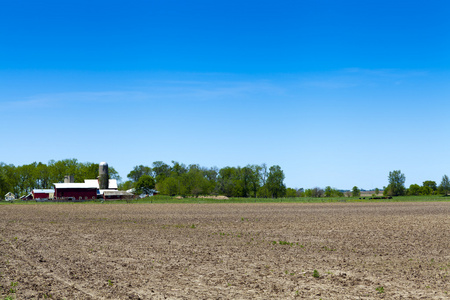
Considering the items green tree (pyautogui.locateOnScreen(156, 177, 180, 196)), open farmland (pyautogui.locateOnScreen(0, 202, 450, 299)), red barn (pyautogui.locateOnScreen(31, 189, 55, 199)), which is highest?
green tree (pyautogui.locateOnScreen(156, 177, 180, 196))

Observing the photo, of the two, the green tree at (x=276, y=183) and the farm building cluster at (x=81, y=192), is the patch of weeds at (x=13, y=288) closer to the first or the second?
the farm building cluster at (x=81, y=192)

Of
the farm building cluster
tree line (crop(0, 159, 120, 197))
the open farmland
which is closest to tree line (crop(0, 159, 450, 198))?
tree line (crop(0, 159, 120, 197))

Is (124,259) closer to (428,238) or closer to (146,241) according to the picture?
(146,241)

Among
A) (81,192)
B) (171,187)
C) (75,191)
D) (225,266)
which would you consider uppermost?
(171,187)

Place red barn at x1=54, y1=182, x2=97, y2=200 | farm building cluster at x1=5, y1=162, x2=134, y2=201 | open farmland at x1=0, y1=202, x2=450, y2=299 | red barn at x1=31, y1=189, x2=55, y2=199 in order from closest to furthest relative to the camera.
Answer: open farmland at x1=0, y1=202, x2=450, y2=299 → red barn at x1=54, y1=182, x2=97, y2=200 → farm building cluster at x1=5, y1=162, x2=134, y2=201 → red barn at x1=31, y1=189, x2=55, y2=199

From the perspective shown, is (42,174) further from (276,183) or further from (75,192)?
(276,183)

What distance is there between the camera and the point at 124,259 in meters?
18.8

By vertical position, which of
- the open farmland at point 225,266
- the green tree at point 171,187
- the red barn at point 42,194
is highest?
the green tree at point 171,187

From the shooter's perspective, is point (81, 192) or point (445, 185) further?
point (445, 185)

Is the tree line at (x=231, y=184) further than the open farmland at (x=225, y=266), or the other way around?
the tree line at (x=231, y=184)

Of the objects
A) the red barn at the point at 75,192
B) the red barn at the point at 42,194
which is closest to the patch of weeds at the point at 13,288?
the red barn at the point at 75,192

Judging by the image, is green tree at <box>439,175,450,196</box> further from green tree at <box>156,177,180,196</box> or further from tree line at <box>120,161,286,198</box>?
green tree at <box>156,177,180,196</box>

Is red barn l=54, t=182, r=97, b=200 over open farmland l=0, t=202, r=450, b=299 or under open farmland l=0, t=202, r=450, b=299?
over

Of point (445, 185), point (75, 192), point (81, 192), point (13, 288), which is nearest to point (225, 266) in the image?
point (13, 288)
